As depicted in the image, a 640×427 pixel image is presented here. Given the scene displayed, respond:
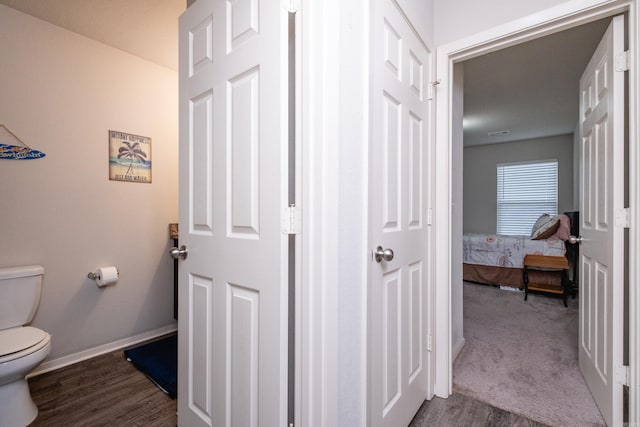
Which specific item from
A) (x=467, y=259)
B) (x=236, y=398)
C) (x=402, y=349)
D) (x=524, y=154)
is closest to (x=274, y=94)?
(x=236, y=398)

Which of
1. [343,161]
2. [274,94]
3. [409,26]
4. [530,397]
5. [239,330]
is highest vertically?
[409,26]

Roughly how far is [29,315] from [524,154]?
7.13 meters

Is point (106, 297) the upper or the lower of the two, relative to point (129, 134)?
lower

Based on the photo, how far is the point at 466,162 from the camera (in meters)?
6.41

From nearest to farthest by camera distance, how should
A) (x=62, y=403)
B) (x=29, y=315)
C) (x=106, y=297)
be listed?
(x=62, y=403) → (x=29, y=315) → (x=106, y=297)

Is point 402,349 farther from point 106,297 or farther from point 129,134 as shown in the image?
point 129,134

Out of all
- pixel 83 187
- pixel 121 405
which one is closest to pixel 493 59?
pixel 83 187

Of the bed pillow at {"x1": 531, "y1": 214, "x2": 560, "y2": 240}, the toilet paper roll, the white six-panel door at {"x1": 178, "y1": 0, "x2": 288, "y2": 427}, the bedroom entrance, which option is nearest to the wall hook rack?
the toilet paper roll

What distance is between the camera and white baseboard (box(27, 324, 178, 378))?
1978 millimetres

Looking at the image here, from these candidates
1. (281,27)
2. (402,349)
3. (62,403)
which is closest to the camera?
(281,27)

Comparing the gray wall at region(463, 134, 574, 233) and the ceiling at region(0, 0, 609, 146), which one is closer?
the ceiling at region(0, 0, 609, 146)

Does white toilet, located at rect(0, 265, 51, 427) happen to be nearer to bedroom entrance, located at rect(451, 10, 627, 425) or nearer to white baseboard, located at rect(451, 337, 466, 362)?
bedroom entrance, located at rect(451, 10, 627, 425)

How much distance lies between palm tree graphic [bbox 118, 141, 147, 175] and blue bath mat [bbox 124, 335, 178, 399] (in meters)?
1.36

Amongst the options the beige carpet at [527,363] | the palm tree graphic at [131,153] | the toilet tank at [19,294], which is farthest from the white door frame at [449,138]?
the toilet tank at [19,294]
